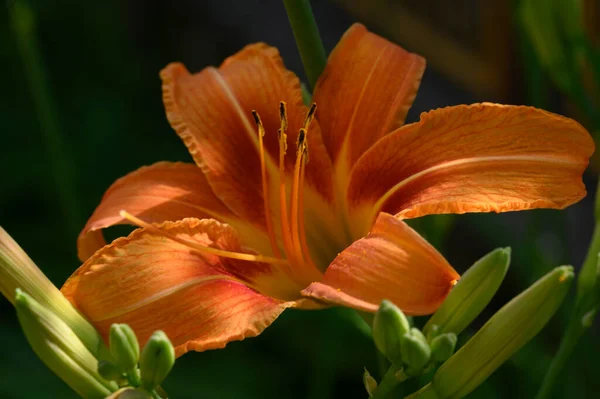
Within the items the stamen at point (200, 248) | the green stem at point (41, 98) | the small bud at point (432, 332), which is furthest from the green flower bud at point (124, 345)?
the green stem at point (41, 98)

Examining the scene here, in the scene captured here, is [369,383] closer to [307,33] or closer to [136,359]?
[136,359]

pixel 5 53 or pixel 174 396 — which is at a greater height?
pixel 5 53

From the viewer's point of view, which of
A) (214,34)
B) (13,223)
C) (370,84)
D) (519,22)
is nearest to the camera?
(370,84)

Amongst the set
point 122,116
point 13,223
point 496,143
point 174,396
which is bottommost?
point 174,396

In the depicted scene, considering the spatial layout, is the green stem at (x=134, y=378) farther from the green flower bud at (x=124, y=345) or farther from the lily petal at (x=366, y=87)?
the lily petal at (x=366, y=87)

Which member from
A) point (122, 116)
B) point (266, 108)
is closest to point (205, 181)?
point (266, 108)

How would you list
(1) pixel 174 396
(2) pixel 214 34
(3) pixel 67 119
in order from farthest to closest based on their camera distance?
(2) pixel 214 34
(3) pixel 67 119
(1) pixel 174 396

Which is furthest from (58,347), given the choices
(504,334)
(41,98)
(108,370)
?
(41,98)

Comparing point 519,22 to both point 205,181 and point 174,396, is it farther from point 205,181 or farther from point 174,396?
point 174,396
